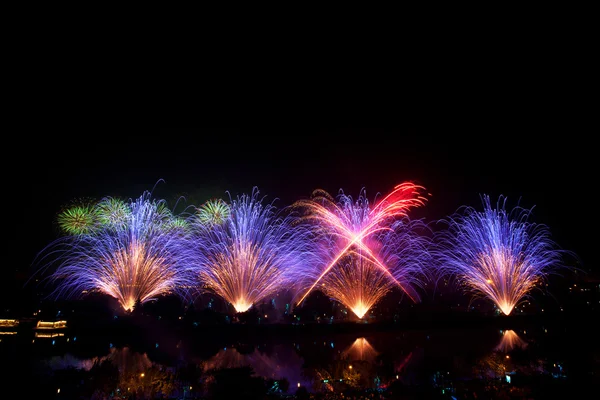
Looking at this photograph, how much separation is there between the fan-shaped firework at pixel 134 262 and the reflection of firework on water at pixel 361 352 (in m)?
12.5

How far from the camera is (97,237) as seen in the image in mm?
24344

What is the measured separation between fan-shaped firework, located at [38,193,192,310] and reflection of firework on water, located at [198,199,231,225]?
8.69 ft

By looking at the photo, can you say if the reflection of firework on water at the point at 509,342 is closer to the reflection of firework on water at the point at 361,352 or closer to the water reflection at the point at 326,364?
the water reflection at the point at 326,364

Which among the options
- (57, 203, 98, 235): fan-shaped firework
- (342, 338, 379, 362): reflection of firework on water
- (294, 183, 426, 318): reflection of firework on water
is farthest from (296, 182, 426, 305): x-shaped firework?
(57, 203, 98, 235): fan-shaped firework

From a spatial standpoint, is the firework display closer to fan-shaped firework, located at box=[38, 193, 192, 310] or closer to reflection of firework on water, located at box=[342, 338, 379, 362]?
fan-shaped firework, located at box=[38, 193, 192, 310]

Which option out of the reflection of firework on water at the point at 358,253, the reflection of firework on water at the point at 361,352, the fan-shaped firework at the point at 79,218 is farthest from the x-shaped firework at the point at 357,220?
the fan-shaped firework at the point at 79,218

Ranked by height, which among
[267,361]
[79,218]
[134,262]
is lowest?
[267,361]

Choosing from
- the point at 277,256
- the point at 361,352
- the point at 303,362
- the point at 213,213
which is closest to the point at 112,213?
the point at 213,213

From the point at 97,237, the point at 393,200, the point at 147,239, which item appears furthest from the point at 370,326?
the point at 97,237

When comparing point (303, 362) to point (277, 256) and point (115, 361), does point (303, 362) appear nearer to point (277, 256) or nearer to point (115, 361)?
point (115, 361)

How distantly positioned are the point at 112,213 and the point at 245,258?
9.03 meters

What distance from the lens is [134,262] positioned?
23.4m

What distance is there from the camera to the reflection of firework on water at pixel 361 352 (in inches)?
584

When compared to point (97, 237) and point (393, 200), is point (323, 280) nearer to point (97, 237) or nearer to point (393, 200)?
point (393, 200)
